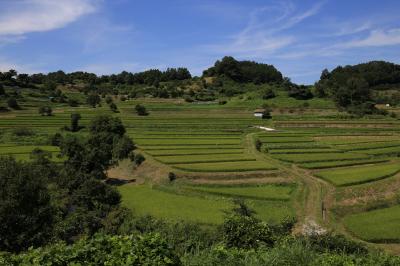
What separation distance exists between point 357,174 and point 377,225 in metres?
14.8

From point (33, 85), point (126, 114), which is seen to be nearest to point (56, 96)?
point (33, 85)

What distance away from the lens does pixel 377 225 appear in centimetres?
3206

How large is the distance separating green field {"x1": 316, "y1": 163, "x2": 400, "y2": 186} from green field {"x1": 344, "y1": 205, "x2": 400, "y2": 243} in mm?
6938

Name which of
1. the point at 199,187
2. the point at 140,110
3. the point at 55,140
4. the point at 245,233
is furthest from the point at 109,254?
the point at 140,110

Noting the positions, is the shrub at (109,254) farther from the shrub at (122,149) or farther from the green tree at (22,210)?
the shrub at (122,149)

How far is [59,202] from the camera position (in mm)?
34750

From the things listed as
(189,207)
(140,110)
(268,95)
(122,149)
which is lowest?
(189,207)

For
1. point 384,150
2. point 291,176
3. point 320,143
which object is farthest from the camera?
point 320,143

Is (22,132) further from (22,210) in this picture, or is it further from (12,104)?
(22,210)

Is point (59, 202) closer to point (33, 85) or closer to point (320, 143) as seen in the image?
point (320, 143)

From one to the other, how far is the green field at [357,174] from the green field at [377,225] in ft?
22.8

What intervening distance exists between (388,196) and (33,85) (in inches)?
5080

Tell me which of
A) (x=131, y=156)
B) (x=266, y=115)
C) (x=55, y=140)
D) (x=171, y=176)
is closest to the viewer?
(x=171, y=176)

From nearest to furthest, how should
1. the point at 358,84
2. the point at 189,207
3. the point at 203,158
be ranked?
the point at 189,207 < the point at 203,158 < the point at 358,84
